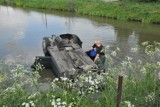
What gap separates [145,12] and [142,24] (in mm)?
2262

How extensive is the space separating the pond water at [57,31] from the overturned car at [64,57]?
1551 mm

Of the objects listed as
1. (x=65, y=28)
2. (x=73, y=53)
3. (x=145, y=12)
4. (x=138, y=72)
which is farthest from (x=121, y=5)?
(x=138, y=72)

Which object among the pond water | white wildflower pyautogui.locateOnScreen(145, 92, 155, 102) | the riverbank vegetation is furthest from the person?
white wildflower pyautogui.locateOnScreen(145, 92, 155, 102)

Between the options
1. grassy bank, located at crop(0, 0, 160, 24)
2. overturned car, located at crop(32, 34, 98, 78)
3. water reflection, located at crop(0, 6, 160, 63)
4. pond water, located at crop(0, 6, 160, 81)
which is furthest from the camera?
grassy bank, located at crop(0, 0, 160, 24)

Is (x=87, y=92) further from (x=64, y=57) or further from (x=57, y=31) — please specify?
(x=57, y=31)

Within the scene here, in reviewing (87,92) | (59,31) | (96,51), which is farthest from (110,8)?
(87,92)

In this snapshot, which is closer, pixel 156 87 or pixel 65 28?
pixel 156 87

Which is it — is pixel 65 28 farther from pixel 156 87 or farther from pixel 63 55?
pixel 156 87

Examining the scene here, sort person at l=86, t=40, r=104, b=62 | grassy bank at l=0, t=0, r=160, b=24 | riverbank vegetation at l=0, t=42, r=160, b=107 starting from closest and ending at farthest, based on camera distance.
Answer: riverbank vegetation at l=0, t=42, r=160, b=107 → person at l=86, t=40, r=104, b=62 → grassy bank at l=0, t=0, r=160, b=24

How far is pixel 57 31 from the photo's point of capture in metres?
31.4

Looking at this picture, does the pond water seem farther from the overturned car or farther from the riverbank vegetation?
the riverbank vegetation

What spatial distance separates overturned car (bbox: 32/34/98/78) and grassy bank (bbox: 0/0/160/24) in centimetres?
1564

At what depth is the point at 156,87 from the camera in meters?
10.1

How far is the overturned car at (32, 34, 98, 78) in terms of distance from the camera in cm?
1655
